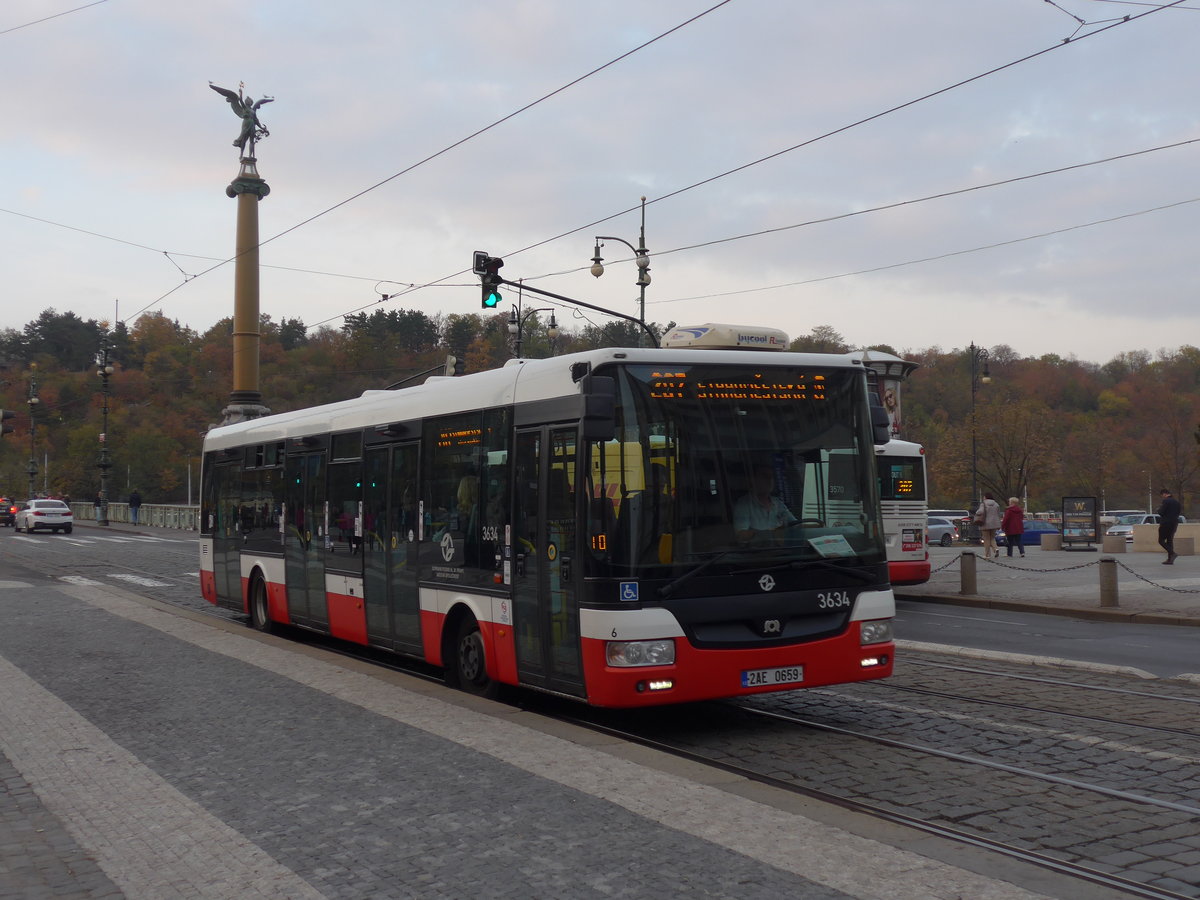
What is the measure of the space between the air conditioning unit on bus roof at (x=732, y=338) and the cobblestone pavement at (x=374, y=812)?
10.7ft

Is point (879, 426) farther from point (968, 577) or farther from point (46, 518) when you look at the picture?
point (46, 518)

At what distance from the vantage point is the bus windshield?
8109mm

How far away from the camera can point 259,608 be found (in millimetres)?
16047

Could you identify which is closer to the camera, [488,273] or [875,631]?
[875,631]

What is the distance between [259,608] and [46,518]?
4546cm

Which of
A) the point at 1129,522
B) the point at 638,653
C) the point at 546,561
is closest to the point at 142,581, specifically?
the point at 546,561

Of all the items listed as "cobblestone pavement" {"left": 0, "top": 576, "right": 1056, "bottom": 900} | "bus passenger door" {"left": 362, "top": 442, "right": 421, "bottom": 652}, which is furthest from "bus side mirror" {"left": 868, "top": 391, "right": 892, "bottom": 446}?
"bus passenger door" {"left": 362, "top": 442, "right": 421, "bottom": 652}

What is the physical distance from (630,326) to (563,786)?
148 ft

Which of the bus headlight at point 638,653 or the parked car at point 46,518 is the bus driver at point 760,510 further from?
the parked car at point 46,518

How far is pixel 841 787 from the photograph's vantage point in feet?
23.1

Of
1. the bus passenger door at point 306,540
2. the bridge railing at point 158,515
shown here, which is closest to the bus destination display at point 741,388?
the bus passenger door at point 306,540

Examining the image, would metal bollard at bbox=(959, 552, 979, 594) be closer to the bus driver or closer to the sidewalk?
the sidewalk

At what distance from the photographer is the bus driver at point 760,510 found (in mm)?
8320

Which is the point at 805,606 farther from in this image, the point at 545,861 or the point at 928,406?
the point at 928,406
